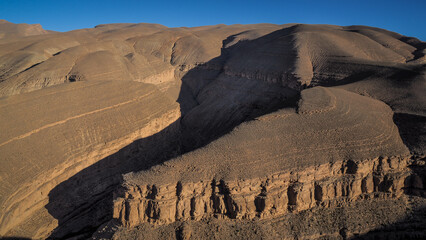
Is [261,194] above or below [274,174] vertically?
below

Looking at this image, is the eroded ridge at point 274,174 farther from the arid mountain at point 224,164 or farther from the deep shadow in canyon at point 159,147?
the deep shadow in canyon at point 159,147

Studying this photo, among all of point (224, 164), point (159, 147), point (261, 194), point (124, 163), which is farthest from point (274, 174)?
point (159, 147)

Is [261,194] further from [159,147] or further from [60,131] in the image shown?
[60,131]

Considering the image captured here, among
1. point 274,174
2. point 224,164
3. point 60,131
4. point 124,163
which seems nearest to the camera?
point 274,174

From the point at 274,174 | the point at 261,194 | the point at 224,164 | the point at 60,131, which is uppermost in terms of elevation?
the point at 60,131

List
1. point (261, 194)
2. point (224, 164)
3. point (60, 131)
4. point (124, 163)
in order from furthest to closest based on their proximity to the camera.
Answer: point (124, 163), point (60, 131), point (224, 164), point (261, 194)

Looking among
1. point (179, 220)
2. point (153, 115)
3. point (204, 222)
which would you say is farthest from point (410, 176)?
point (153, 115)

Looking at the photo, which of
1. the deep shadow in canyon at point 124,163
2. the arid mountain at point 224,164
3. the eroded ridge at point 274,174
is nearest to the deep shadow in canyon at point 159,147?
the deep shadow in canyon at point 124,163

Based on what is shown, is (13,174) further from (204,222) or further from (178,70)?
(178,70)

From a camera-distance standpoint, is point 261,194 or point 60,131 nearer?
point 261,194
